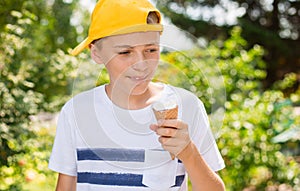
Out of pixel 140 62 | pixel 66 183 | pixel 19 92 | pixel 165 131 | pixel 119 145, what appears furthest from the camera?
pixel 19 92

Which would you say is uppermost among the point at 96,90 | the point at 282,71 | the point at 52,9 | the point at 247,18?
the point at 96,90

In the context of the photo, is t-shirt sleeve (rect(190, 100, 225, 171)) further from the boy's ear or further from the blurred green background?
the blurred green background

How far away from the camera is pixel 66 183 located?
5.01 ft

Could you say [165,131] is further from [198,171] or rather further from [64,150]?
[64,150]

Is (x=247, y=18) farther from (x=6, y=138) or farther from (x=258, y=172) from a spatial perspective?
(x=6, y=138)

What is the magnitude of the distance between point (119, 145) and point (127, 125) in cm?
6

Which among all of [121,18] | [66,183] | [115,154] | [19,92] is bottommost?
[19,92]

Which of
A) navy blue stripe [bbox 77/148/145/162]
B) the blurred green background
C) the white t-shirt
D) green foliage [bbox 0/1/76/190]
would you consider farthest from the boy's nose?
green foliage [bbox 0/1/76/190]

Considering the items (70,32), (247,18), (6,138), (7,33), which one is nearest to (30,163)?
(6,138)

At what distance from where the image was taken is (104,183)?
145 cm

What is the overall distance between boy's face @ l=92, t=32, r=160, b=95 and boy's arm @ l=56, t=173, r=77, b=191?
30 centimetres

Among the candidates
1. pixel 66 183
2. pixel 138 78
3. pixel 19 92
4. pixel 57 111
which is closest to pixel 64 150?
pixel 66 183

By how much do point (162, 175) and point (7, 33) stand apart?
240cm

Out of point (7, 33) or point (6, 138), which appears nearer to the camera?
point (6, 138)
